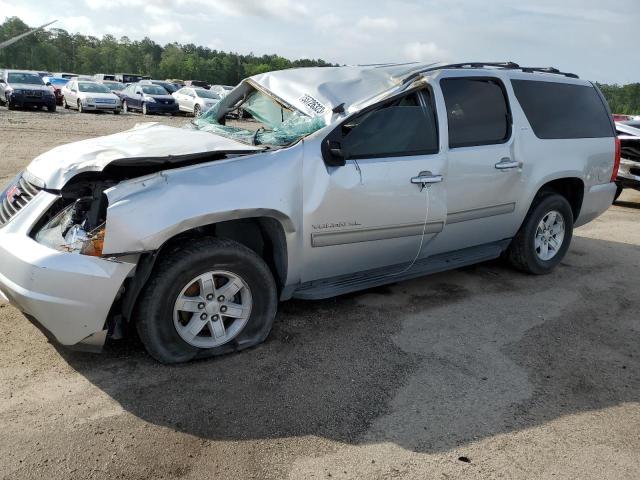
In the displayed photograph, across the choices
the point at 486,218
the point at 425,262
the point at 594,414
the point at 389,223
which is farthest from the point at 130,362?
the point at 486,218

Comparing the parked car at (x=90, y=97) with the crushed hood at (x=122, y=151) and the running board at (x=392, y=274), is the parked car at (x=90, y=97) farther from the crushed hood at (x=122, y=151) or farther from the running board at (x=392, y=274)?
the running board at (x=392, y=274)

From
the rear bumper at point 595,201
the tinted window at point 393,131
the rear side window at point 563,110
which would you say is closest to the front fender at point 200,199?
the tinted window at point 393,131

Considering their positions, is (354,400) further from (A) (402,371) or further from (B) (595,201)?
(B) (595,201)

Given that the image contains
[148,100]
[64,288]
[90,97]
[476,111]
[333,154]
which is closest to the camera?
[64,288]

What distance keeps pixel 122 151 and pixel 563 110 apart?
4109 mm

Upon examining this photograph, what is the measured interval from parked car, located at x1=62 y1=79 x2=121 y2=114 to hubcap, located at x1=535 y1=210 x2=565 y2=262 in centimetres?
2299

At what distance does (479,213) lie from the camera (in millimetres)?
4844

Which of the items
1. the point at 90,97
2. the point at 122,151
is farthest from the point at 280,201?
the point at 90,97

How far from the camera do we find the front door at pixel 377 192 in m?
3.86

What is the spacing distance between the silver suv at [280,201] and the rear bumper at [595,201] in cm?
48

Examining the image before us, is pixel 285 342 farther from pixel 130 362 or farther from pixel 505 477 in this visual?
pixel 505 477

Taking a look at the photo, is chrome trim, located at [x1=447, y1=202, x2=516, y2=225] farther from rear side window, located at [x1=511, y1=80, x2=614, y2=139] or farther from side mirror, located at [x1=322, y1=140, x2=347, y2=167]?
side mirror, located at [x1=322, y1=140, x2=347, y2=167]

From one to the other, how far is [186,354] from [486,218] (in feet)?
9.10

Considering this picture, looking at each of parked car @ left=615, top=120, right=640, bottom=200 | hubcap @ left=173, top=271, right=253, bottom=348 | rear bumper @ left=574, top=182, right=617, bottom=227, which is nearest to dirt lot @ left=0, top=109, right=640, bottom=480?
hubcap @ left=173, top=271, right=253, bottom=348
